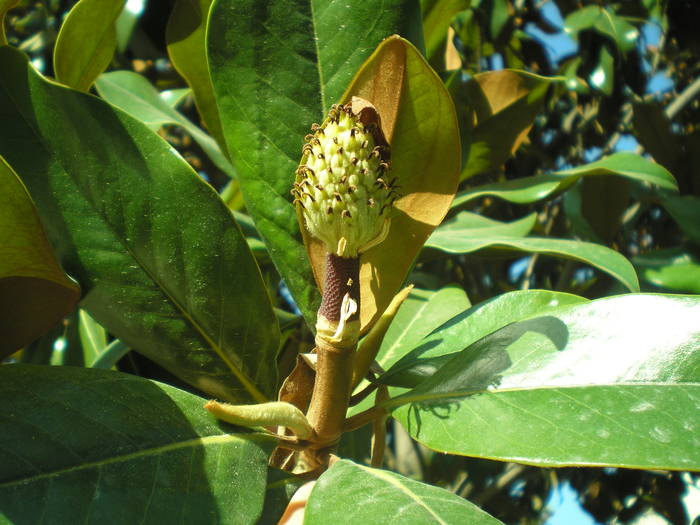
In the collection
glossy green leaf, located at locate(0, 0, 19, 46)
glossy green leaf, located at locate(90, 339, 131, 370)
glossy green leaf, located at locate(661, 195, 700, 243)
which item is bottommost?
glossy green leaf, located at locate(661, 195, 700, 243)

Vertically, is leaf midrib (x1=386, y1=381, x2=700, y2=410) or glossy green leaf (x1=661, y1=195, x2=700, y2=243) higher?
leaf midrib (x1=386, y1=381, x2=700, y2=410)

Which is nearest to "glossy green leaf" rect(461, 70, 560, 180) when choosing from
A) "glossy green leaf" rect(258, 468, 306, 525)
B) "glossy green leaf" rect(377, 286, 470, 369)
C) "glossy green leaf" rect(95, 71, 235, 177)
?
"glossy green leaf" rect(377, 286, 470, 369)

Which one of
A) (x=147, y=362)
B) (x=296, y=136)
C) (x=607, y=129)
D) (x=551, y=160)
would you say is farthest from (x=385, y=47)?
(x=551, y=160)

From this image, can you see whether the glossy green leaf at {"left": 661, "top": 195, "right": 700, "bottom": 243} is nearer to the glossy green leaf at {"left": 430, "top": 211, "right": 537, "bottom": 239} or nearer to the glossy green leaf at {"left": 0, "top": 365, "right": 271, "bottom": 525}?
the glossy green leaf at {"left": 430, "top": 211, "right": 537, "bottom": 239}

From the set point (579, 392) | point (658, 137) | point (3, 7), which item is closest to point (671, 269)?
point (658, 137)

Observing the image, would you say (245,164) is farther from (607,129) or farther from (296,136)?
(607,129)

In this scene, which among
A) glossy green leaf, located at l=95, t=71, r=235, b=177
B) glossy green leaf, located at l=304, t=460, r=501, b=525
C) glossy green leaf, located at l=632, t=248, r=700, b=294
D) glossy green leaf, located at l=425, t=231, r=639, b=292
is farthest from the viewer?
glossy green leaf, located at l=632, t=248, r=700, b=294

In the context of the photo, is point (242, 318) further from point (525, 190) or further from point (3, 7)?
point (525, 190)
